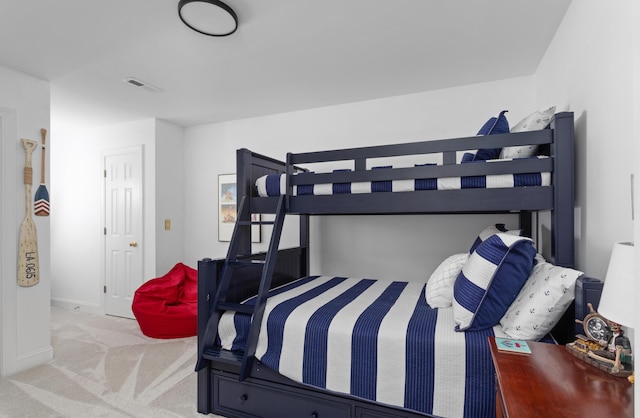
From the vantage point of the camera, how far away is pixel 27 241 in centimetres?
269

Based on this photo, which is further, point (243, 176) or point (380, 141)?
point (380, 141)

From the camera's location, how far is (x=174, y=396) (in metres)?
2.26

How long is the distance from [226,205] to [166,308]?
4.19 ft

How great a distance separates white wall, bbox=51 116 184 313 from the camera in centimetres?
390

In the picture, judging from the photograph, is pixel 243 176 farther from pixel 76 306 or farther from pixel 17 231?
pixel 76 306

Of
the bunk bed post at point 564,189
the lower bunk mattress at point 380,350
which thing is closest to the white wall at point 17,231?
the lower bunk mattress at point 380,350

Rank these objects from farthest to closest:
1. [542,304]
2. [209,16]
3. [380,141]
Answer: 1. [380,141]
2. [209,16]
3. [542,304]

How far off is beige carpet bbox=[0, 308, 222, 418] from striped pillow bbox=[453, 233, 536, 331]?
172 centimetres

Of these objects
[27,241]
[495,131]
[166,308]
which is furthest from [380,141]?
[27,241]

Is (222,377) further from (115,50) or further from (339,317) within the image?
(115,50)

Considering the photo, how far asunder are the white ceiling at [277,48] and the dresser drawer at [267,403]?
7.09 feet

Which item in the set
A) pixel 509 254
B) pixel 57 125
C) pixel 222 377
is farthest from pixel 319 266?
pixel 57 125

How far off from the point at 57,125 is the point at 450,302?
477 cm

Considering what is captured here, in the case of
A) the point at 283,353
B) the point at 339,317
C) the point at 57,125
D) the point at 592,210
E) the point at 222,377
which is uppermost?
the point at 57,125
